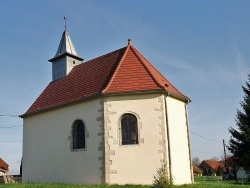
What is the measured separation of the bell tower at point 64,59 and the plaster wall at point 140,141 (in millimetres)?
8125

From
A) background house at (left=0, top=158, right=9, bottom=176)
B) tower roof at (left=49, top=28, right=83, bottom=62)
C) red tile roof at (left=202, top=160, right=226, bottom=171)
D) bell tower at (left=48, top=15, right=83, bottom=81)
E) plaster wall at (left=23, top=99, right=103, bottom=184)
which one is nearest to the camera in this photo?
plaster wall at (left=23, top=99, right=103, bottom=184)

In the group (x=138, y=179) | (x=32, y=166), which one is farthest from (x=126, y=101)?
(x=32, y=166)

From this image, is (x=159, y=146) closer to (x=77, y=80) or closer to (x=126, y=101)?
(x=126, y=101)

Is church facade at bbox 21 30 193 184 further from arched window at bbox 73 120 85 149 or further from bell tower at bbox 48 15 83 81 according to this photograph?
bell tower at bbox 48 15 83 81

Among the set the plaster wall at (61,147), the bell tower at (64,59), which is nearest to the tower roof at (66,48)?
the bell tower at (64,59)

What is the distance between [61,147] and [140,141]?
17.1 feet

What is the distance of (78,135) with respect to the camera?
18.6m

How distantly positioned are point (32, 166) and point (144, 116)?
29.9 ft

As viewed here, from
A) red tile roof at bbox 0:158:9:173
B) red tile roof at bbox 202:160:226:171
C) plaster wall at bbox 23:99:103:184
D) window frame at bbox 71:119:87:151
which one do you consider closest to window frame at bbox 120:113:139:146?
plaster wall at bbox 23:99:103:184

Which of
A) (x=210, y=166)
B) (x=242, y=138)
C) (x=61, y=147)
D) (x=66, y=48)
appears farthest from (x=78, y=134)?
(x=210, y=166)

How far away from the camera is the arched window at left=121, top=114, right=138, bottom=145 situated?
55.7 feet

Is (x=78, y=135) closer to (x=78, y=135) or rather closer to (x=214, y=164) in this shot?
(x=78, y=135)

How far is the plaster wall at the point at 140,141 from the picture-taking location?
1636 cm

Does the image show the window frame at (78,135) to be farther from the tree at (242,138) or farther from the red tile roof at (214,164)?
the red tile roof at (214,164)
